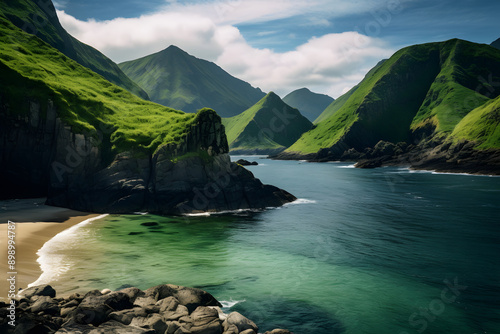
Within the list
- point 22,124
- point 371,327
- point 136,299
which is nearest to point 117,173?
point 22,124

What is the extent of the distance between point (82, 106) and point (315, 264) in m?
54.1

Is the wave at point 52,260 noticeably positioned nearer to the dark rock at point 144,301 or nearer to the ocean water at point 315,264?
the ocean water at point 315,264

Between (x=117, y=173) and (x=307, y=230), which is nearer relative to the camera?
(x=307, y=230)

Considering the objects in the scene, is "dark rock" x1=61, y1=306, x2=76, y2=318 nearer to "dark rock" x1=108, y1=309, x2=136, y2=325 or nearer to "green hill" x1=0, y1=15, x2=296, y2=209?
"dark rock" x1=108, y1=309, x2=136, y2=325

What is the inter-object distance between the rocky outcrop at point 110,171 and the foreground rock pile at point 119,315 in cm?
3198

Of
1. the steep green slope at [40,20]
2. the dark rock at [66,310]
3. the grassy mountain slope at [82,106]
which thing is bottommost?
the dark rock at [66,310]

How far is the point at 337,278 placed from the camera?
80.7 feet

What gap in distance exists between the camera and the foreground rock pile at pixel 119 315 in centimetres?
1464

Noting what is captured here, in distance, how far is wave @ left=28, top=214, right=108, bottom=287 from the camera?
2291 cm

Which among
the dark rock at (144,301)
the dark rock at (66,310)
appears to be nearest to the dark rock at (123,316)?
the dark rock at (144,301)

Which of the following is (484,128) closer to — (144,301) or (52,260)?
(144,301)

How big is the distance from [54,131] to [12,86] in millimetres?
10214

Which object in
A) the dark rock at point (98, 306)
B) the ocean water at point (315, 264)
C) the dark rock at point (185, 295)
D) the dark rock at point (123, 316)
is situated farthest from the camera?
the ocean water at point (315, 264)

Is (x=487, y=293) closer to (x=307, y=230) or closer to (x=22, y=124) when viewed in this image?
(x=307, y=230)
